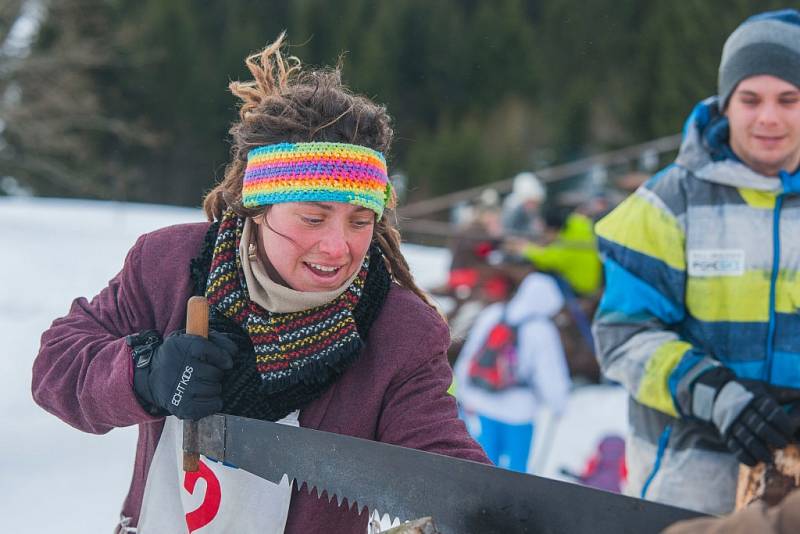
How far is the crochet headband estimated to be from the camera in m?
1.88

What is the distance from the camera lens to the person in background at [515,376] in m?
5.56

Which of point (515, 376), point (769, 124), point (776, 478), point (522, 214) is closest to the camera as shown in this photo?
point (776, 478)

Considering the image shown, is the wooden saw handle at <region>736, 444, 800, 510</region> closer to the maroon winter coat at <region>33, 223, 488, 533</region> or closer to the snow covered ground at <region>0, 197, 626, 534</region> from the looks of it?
the maroon winter coat at <region>33, 223, 488, 533</region>

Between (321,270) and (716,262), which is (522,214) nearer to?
(716,262)

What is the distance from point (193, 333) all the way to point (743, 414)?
4.62 ft

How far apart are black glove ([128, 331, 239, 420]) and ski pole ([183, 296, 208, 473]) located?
23 mm

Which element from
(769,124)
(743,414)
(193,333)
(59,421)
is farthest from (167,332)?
(59,421)

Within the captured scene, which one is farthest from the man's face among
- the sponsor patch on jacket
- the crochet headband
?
the crochet headband

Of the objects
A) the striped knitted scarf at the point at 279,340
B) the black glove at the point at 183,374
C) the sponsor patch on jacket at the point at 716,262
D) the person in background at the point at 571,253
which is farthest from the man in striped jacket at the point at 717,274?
the person in background at the point at 571,253

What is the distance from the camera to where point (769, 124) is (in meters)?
2.58

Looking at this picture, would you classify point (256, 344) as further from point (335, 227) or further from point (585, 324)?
point (585, 324)

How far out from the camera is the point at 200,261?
2072 millimetres

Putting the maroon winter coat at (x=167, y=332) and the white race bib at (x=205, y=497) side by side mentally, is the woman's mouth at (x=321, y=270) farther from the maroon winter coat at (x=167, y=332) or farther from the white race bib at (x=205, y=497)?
the white race bib at (x=205, y=497)

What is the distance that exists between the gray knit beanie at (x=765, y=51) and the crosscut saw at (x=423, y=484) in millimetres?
1550
